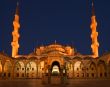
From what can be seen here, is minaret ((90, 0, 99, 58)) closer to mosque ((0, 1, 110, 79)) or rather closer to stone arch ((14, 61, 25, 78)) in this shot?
mosque ((0, 1, 110, 79))

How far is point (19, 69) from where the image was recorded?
152 feet

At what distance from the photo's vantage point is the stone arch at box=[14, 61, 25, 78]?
151 ft

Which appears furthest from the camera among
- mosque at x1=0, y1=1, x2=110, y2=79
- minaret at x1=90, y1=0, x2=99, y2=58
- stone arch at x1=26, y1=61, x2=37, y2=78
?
minaret at x1=90, y1=0, x2=99, y2=58

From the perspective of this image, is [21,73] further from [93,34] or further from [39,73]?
[93,34]

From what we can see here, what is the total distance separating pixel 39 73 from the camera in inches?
1833

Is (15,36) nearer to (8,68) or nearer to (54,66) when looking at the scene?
(8,68)

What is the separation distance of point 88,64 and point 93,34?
1130cm

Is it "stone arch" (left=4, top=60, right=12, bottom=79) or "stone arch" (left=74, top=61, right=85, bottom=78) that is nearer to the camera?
"stone arch" (left=4, top=60, right=12, bottom=79)

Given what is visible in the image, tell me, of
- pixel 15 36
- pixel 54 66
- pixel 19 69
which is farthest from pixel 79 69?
pixel 15 36

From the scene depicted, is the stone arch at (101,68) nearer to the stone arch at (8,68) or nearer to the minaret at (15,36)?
the stone arch at (8,68)

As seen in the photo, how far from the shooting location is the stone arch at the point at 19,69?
4616 cm

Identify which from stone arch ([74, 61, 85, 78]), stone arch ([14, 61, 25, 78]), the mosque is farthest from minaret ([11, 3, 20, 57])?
stone arch ([74, 61, 85, 78])

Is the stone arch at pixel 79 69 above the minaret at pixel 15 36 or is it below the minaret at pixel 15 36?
below

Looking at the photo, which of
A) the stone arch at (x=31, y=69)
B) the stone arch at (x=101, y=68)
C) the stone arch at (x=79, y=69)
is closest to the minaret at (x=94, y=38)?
the stone arch at (x=101, y=68)
